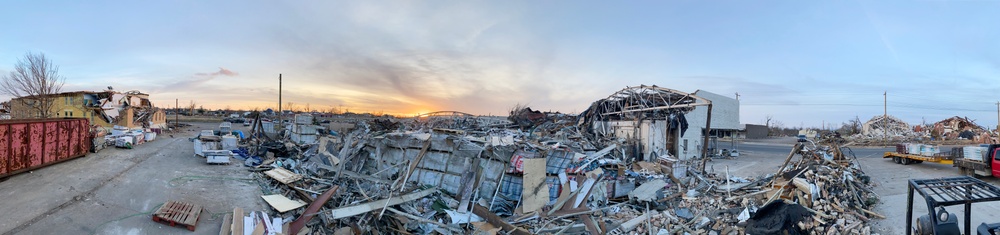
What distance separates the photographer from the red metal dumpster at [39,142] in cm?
938

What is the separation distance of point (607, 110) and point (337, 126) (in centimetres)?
1481

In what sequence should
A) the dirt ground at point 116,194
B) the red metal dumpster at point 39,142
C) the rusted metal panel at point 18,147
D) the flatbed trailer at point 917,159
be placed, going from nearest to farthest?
1. the dirt ground at point 116,194
2. the red metal dumpster at point 39,142
3. the rusted metal panel at point 18,147
4. the flatbed trailer at point 917,159

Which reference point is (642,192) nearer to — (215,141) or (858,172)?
(858,172)

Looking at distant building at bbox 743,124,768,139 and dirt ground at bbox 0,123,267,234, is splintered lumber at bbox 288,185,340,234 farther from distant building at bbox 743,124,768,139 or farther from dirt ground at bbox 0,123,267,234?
distant building at bbox 743,124,768,139

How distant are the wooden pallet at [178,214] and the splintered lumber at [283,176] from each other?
262cm

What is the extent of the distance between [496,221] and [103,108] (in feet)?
108

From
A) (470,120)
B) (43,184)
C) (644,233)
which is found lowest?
(644,233)

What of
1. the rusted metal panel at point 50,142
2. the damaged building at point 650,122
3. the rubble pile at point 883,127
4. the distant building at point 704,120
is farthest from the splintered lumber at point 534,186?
the rubble pile at point 883,127

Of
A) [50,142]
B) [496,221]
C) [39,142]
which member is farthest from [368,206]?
[50,142]

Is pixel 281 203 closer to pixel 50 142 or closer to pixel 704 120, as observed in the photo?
pixel 50 142

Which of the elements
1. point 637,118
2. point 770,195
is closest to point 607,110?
point 637,118

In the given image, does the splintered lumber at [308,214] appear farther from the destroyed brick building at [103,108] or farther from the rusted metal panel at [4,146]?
the destroyed brick building at [103,108]

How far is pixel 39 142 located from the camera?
34.4ft

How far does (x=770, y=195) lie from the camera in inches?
359
